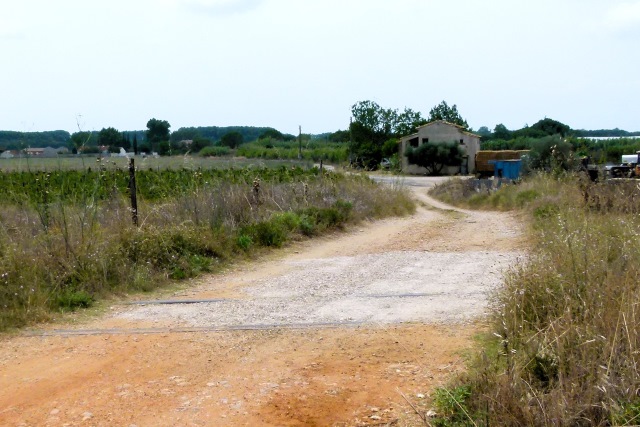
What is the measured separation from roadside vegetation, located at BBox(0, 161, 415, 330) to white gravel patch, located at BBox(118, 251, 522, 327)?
105cm

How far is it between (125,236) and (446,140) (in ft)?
167

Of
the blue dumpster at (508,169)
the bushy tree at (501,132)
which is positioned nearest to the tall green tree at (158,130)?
the blue dumpster at (508,169)

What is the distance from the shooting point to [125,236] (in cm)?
1065

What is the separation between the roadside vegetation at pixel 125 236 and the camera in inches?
343

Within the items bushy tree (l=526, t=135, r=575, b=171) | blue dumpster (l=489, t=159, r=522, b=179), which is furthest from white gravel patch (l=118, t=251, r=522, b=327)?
blue dumpster (l=489, t=159, r=522, b=179)

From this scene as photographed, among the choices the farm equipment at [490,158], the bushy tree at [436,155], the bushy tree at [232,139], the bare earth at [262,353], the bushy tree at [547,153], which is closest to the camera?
the bare earth at [262,353]

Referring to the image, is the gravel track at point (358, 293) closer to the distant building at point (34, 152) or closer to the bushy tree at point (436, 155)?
the distant building at point (34, 152)

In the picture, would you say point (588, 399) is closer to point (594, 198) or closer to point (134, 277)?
point (134, 277)

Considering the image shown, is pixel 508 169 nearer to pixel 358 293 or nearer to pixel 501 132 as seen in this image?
pixel 358 293

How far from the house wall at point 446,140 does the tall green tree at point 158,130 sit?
83.2ft

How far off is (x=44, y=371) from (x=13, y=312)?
190 cm

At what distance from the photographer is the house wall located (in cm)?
5744

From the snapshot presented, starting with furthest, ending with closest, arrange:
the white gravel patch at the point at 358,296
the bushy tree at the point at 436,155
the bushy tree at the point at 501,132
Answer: the bushy tree at the point at 501,132, the bushy tree at the point at 436,155, the white gravel patch at the point at 358,296

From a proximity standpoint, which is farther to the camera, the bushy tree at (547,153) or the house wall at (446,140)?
the house wall at (446,140)
